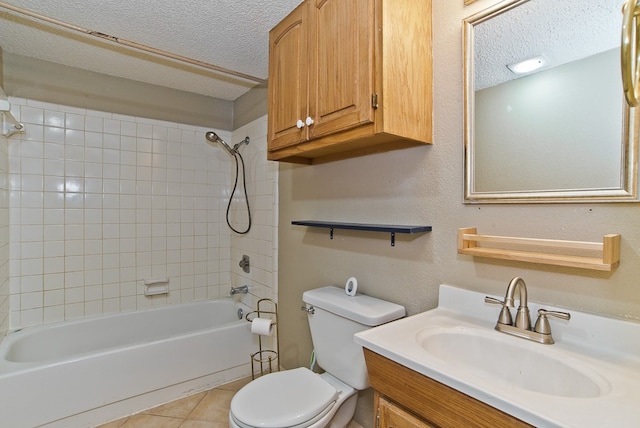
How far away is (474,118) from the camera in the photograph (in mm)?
1140

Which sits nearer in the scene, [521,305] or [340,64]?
[521,305]

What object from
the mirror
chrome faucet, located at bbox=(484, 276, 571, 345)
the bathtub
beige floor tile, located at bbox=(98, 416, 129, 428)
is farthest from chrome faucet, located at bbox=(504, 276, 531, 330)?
beige floor tile, located at bbox=(98, 416, 129, 428)

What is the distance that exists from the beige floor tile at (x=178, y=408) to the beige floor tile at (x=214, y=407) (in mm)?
37

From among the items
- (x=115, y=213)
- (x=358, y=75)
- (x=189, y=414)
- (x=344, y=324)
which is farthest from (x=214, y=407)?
(x=358, y=75)

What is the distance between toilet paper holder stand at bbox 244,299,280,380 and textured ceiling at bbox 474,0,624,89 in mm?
1882

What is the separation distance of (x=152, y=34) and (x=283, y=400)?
2088mm

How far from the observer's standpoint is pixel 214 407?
1935 mm

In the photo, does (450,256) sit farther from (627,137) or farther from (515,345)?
(627,137)

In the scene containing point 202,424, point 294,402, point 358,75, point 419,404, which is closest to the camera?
point 419,404

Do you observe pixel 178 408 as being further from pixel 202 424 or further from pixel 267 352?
pixel 267 352

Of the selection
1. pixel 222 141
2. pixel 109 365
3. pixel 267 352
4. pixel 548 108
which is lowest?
pixel 267 352

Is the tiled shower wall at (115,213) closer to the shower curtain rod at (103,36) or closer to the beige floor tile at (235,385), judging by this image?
the beige floor tile at (235,385)

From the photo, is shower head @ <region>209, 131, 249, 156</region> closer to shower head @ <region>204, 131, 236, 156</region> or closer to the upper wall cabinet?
shower head @ <region>204, 131, 236, 156</region>

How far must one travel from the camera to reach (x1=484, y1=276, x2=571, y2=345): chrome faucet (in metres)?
0.90
